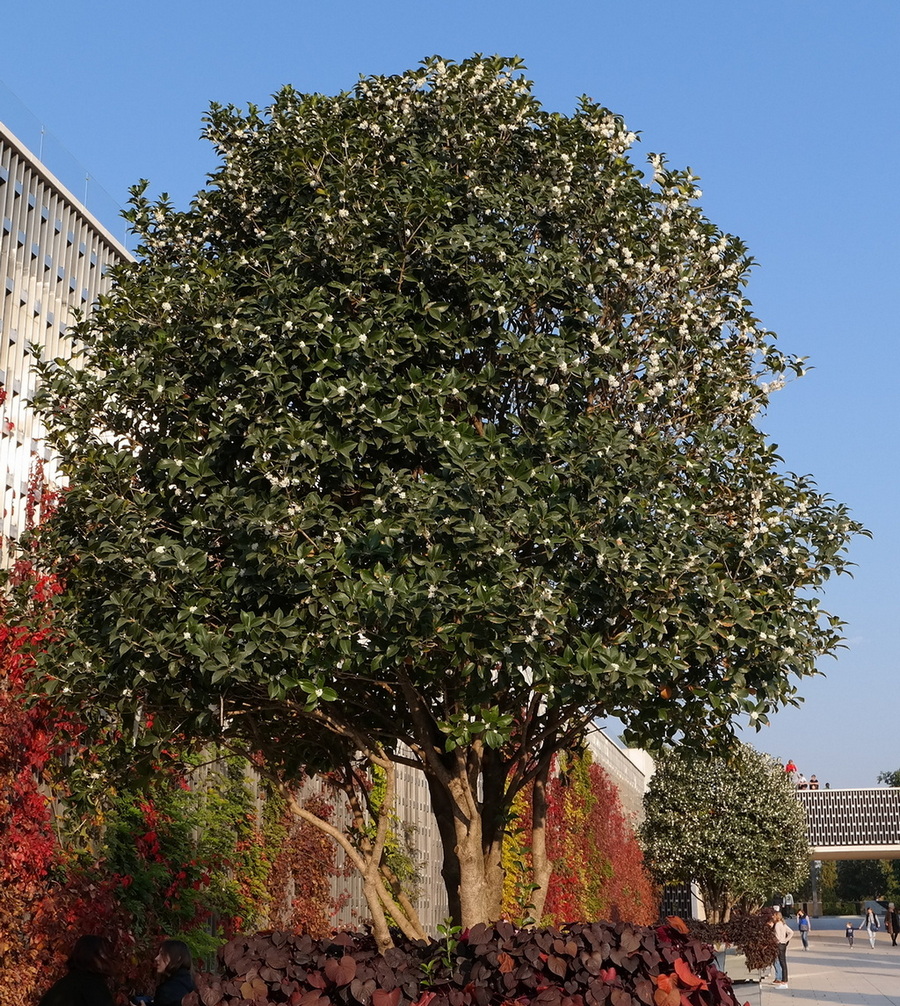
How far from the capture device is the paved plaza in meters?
19.4

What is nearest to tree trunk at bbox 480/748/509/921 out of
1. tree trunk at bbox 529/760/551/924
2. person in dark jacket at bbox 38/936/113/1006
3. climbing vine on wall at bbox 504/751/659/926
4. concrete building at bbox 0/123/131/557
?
tree trunk at bbox 529/760/551/924

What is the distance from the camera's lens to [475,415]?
7.25 metres

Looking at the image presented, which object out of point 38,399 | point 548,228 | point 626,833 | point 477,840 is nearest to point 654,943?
point 477,840

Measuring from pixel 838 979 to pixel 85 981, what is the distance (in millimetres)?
22468

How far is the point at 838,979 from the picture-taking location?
80.6 ft

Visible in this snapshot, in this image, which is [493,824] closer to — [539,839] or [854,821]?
[539,839]

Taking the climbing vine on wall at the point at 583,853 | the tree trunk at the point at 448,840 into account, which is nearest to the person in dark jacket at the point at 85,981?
the tree trunk at the point at 448,840

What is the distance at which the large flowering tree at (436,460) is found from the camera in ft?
20.5

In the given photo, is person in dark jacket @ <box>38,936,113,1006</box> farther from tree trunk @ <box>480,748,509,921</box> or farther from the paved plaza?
the paved plaza

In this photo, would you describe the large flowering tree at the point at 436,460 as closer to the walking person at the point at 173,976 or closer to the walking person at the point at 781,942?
the walking person at the point at 173,976

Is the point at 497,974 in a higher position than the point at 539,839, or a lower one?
lower

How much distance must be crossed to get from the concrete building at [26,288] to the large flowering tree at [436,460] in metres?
5.12

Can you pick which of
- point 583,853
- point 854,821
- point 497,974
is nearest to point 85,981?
point 497,974

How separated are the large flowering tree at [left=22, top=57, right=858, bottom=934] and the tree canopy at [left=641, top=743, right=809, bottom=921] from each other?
21.3 meters
